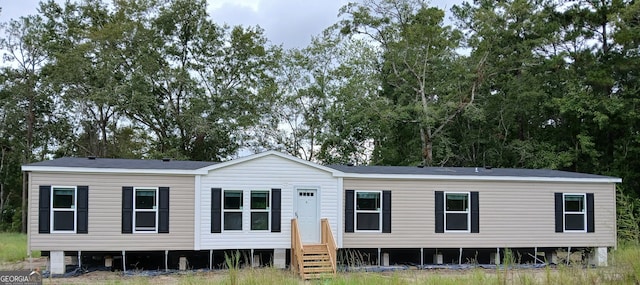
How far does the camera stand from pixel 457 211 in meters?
19.8

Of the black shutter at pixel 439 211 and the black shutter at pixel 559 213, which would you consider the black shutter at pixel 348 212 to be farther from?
the black shutter at pixel 559 213

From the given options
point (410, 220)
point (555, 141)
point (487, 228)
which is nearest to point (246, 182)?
point (410, 220)

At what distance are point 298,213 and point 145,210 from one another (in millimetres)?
4366

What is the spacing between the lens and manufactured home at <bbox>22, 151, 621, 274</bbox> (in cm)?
1734

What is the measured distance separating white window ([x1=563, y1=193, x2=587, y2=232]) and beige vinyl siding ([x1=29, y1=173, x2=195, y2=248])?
11.6 m

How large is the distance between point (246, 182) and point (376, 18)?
58.2ft

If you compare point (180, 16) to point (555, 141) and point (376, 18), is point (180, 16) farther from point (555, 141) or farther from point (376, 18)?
point (555, 141)

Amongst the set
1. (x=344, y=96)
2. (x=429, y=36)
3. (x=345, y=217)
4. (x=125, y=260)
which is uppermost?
→ (x=429, y=36)

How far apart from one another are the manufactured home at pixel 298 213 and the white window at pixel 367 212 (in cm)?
3

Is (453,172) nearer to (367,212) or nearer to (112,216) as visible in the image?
(367,212)

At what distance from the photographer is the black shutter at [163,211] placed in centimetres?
1788

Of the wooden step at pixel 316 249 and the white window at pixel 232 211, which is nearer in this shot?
the wooden step at pixel 316 249

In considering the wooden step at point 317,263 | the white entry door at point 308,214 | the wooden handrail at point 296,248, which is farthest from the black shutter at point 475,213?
the wooden handrail at point 296,248

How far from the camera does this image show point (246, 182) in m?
18.5
